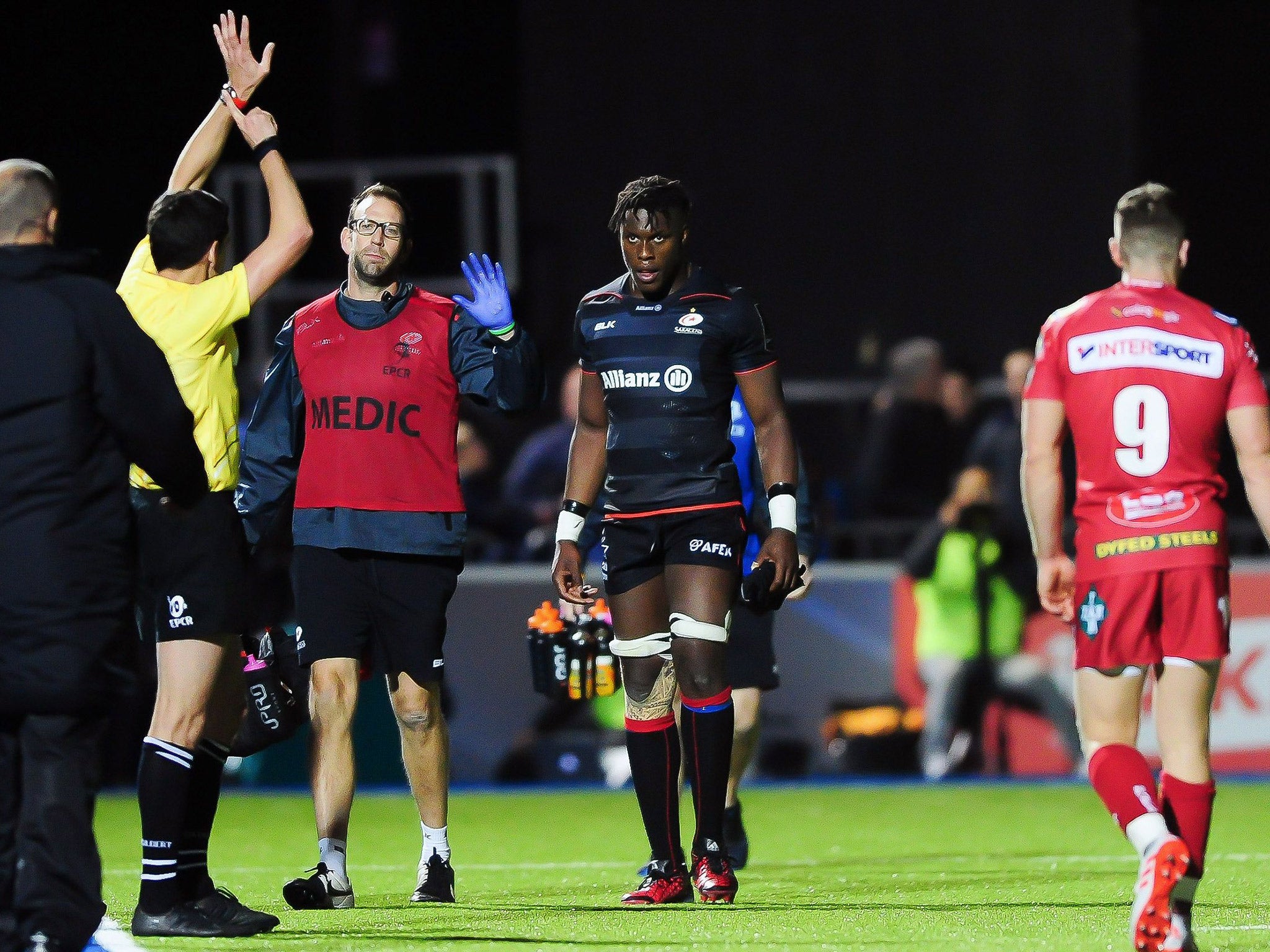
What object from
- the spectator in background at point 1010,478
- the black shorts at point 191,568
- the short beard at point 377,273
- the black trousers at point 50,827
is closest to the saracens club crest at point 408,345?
the short beard at point 377,273

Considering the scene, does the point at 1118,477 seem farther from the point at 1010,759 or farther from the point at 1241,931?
the point at 1010,759

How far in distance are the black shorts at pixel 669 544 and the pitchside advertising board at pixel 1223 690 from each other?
6.10 metres

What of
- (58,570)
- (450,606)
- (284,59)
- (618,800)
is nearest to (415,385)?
(58,570)

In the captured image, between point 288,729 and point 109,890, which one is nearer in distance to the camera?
point 288,729

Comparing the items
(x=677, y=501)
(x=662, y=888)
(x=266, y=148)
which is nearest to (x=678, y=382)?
(x=677, y=501)

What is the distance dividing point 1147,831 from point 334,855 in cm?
263

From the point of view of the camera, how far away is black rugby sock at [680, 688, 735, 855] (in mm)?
6820

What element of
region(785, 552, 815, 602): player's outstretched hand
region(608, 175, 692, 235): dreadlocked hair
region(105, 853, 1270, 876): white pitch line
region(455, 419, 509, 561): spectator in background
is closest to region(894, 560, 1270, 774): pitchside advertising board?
region(455, 419, 509, 561): spectator in background

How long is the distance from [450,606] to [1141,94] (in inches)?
309

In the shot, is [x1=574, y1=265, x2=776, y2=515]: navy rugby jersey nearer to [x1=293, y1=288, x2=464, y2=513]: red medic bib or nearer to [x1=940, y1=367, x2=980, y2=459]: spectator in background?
[x1=293, y1=288, x2=464, y2=513]: red medic bib

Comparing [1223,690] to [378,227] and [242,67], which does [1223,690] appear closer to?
[378,227]

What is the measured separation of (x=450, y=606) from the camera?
42.4 ft

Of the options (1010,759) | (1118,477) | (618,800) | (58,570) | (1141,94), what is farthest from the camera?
(1141,94)

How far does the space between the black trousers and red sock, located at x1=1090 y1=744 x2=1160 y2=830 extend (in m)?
2.46
